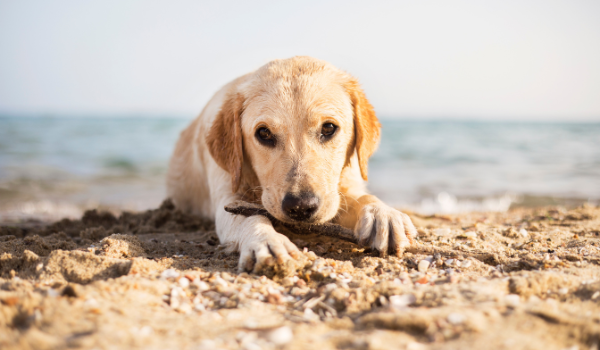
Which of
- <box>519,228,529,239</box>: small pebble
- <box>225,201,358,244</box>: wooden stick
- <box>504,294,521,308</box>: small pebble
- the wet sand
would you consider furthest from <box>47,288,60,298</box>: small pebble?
<box>519,228,529,239</box>: small pebble

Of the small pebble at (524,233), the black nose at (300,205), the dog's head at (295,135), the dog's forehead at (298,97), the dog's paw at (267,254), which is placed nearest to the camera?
the dog's paw at (267,254)

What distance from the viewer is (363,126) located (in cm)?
397

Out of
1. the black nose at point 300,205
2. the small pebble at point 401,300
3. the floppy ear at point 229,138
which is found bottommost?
the small pebble at point 401,300

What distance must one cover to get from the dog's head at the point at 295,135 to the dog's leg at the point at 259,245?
21cm

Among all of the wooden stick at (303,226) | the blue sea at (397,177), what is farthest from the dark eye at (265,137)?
the blue sea at (397,177)

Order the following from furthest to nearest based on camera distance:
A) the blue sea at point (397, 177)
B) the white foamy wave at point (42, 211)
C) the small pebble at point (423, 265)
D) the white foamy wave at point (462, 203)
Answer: the blue sea at point (397, 177)
the white foamy wave at point (462, 203)
the white foamy wave at point (42, 211)
the small pebble at point (423, 265)

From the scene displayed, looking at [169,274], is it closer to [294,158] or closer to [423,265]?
[294,158]

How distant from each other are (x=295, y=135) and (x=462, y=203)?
6.18m

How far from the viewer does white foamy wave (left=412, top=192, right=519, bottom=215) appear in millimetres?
7977

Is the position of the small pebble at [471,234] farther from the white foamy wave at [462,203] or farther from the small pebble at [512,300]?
the white foamy wave at [462,203]

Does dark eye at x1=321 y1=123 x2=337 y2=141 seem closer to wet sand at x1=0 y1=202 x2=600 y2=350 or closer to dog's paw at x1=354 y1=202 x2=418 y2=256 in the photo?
dog's paw at x1=354 y1=202 x2=418 y2=256

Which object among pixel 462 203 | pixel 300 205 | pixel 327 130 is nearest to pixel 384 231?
pixel 300 205

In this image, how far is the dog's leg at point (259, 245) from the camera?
262cm

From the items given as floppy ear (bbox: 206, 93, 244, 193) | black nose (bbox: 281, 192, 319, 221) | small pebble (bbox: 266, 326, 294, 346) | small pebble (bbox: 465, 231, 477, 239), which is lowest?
small pebble (bbox: 465, 231, 477, 239)
